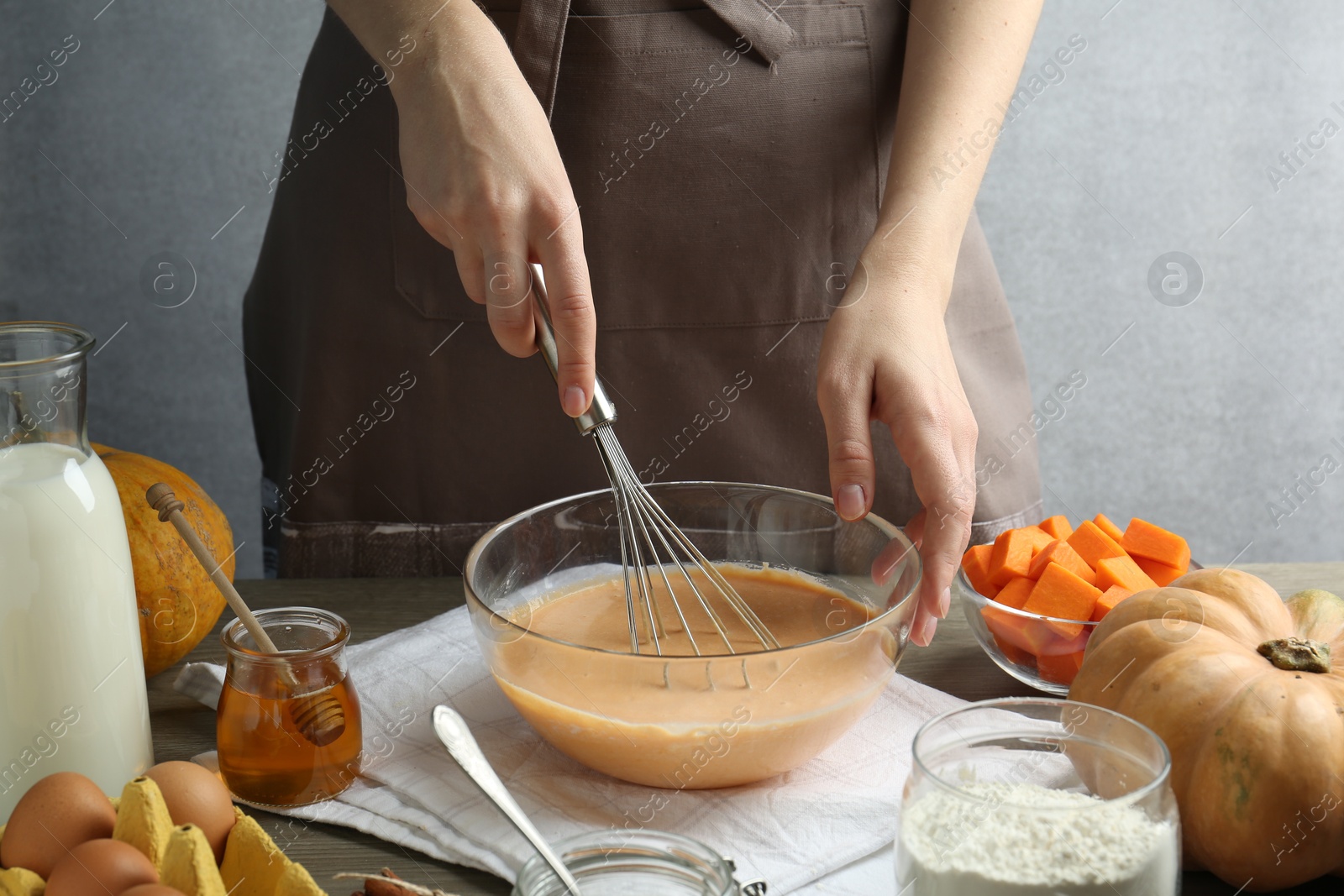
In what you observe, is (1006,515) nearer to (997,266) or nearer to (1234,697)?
(1234,697)

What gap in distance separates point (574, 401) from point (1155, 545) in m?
0.46

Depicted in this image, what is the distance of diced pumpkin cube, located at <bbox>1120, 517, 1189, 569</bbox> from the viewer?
0.85 metres

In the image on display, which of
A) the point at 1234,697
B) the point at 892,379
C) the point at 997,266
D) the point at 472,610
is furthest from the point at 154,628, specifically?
the point at 997,266

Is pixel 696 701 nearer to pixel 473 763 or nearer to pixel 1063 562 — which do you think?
pixel 473 763

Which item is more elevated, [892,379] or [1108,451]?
[892,379]

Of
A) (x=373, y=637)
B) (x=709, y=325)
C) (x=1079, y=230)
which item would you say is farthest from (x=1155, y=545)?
(x=1079, y=230)

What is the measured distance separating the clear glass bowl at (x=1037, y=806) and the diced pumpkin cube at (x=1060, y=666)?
212 millimetres

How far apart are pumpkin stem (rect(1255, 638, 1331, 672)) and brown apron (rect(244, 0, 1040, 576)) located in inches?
22.7

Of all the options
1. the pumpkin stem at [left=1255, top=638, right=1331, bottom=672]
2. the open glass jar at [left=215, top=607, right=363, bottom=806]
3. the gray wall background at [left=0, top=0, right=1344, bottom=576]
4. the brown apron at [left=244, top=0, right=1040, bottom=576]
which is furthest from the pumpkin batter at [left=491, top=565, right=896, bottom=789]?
the gray wall background at [left=0, top=0, right=1344, bottom=576]

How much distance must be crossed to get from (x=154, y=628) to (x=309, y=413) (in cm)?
47

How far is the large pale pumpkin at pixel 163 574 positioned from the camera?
827 millimetres

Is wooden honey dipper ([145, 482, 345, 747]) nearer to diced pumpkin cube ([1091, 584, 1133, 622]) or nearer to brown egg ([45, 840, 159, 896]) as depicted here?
brown egg ([45, 840, 159, 896])

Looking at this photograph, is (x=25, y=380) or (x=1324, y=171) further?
(x=1324, y=171)

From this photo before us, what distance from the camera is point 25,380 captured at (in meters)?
0.59
